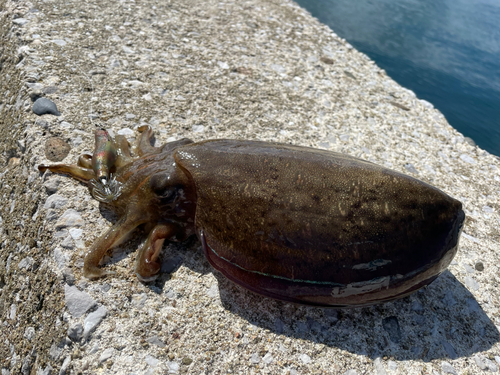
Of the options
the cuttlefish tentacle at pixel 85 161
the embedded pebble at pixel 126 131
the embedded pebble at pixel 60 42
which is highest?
the embedded pebble at pixel 60 42

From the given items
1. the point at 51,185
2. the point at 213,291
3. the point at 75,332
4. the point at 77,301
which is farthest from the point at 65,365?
the point at 51,185

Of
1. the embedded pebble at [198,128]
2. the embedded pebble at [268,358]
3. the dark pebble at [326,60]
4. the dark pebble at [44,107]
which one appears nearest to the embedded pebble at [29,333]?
the embedded pebble at [268,358]

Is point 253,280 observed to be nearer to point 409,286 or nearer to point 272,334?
point 272,334

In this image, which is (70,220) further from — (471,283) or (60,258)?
(471,283)

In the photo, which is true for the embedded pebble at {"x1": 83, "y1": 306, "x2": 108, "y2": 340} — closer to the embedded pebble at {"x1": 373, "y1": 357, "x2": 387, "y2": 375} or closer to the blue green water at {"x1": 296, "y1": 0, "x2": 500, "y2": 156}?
the embedded pebble at {"x1": 373, "y1": 357, "x2": 387, "y2": 375}

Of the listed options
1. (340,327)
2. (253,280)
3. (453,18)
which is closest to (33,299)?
(253,280)

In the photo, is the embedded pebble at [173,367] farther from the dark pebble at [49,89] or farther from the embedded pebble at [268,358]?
the dark pebble at [49,89]

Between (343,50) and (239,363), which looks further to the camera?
(343,50)
